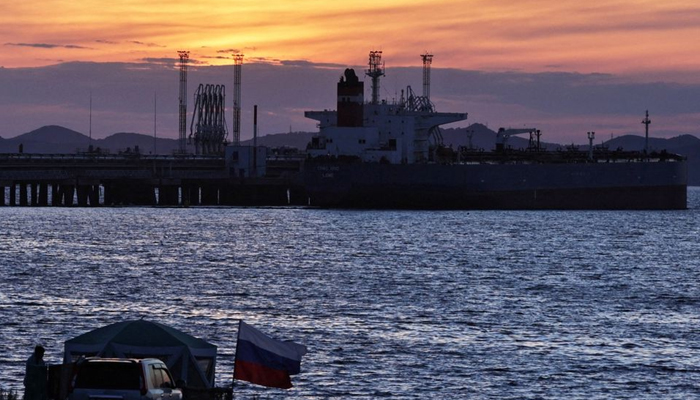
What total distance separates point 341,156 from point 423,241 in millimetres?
47106

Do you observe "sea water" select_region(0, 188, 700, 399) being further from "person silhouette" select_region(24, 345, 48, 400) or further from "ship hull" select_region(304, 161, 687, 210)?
"ship hull" select_region(304, 161, 687, 210)

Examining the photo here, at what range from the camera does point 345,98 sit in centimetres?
14238

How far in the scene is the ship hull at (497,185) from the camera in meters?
142

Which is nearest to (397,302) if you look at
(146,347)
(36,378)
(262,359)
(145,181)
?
(146,347)

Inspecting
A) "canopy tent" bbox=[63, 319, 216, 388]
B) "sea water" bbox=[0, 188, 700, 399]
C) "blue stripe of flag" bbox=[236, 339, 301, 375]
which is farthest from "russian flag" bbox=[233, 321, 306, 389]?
"sea water" bbox=[0, 188, 700, 399]

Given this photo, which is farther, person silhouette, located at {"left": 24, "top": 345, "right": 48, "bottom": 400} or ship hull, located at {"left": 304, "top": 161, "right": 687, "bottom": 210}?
ship hull, located at {"left": 304, "top": 161, "right": 687, "bottom": 210}

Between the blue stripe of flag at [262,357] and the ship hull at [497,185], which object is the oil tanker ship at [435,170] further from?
the blue stripe of flag at [262,357]

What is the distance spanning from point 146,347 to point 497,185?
412ft

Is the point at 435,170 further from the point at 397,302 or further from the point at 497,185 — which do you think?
the point at 397,302

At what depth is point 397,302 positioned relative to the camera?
52.0 m

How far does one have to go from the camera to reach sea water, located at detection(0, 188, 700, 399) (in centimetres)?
3416

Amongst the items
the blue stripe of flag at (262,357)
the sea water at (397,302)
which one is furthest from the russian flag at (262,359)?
the sea water at (397,302)

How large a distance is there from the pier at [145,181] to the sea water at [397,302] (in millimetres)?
56285

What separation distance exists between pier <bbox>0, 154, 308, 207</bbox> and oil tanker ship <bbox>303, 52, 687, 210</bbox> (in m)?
18.8
